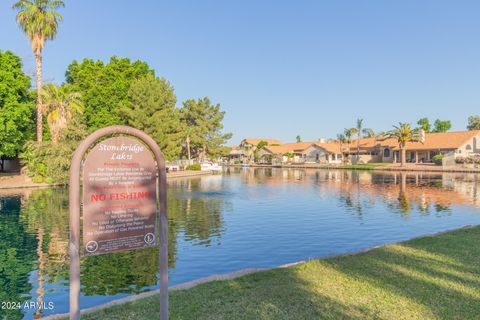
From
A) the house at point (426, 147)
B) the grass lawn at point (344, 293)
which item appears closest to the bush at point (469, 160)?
the house at point (426, 147)

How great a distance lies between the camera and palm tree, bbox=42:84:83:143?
4178 centimetres

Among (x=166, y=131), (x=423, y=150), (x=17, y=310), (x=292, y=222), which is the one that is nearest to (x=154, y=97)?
(x=166, y=131)

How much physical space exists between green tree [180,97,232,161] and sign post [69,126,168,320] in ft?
286

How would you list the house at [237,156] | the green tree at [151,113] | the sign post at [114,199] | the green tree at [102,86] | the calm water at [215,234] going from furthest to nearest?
the house at [237,156] → the green tree at [151,113] → the green tree at [102,86] → the calm water at [215,234] → the sign post at [114,199]

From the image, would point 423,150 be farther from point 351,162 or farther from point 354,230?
point 354,230

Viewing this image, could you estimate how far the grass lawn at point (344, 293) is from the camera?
22.4ft

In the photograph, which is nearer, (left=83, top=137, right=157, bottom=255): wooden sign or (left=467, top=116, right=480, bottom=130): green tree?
(left=83, top=137, right=157, bottom=255): wooden sign

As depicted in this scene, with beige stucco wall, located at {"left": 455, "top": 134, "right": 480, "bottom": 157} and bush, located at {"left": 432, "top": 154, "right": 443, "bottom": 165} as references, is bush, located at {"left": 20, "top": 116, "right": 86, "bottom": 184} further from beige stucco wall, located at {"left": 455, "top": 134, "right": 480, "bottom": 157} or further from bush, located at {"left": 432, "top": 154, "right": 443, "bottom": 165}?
beige stucco wall, located at {"left": 455, "top": 134, "right": 480, "bottom": 157}

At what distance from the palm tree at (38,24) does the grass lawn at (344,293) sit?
39192mm

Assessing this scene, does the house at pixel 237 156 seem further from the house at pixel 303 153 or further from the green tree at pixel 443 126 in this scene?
the green tree at pixel 443 126

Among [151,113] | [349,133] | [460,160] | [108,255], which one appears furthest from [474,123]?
[108,255]

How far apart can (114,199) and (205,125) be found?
3545 inches

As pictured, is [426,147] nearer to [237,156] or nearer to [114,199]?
[237,156]

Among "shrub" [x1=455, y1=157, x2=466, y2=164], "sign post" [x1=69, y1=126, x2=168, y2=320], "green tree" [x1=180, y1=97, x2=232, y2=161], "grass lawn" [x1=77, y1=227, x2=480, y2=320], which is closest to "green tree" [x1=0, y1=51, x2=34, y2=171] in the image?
"grass lawn" [x1=77, y1=227, x2=480, y2=320]
